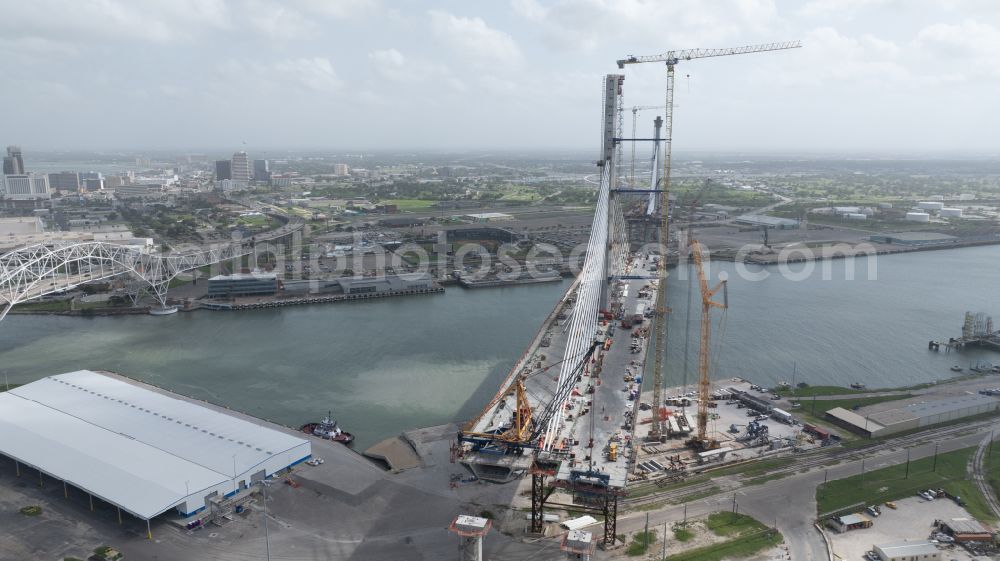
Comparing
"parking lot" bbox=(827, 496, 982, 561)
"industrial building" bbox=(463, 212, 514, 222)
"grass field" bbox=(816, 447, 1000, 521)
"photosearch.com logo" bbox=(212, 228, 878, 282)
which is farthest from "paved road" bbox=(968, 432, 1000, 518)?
"industrial building" bbox=(463, 212, 514, 222)

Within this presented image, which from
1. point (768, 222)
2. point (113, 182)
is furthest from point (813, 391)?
point (113, 182)

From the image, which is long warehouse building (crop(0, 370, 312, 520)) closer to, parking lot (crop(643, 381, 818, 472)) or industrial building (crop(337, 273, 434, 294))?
parking lot (crop(643, 381, 818, 472))

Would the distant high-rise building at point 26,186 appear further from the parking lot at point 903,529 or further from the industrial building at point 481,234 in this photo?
the parking lot at point 903,529

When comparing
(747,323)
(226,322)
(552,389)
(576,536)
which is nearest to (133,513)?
(576,536)

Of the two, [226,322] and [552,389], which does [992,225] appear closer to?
[552,389]

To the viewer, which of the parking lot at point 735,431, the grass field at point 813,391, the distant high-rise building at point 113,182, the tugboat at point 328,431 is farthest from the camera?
the distant high-rise building at point 113,182

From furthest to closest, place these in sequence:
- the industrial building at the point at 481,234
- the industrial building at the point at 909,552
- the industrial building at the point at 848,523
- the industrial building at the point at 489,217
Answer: the industrial building at the point at 489,217, the industrial building at the point at 481,234, the industrial building at the point at 848,523, the industrial building at the point at 909,552

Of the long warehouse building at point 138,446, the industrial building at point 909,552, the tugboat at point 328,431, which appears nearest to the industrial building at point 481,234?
the tugboat at point 328,431
